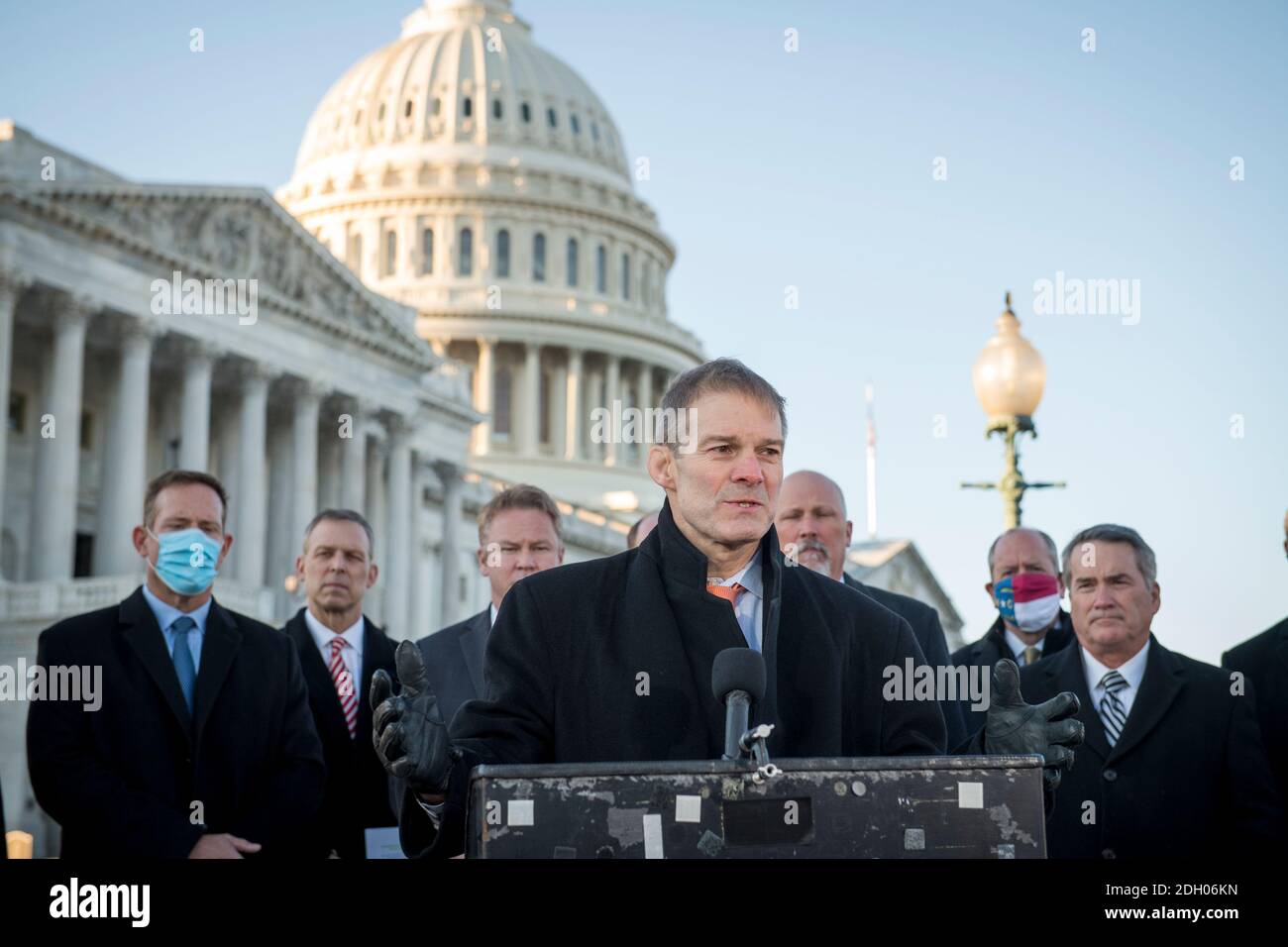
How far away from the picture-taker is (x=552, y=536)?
9.72m

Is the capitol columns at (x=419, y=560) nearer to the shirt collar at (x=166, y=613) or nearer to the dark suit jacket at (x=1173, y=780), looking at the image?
the shirt collar at (x=166, y=613)

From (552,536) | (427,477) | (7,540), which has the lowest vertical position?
(552,536)

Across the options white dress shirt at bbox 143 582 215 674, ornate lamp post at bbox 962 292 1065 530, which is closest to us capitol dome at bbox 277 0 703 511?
ornate lamp post at bbox 962 292 1065 530

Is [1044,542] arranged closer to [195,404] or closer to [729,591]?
[729,591]

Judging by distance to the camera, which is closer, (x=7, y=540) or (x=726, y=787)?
(x=726, y=787)

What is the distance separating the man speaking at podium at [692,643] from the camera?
519 cm

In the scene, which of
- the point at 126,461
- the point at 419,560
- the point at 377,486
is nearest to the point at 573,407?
the point at 377,486

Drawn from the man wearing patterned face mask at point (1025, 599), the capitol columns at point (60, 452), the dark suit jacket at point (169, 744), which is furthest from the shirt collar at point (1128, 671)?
the capitol columns at point (60, 452)

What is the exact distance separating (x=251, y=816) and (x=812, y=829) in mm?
5253

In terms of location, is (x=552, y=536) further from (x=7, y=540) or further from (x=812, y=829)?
(x=7, y=540)

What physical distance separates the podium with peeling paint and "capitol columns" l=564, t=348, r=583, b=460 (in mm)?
100147

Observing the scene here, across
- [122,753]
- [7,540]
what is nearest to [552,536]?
[122,753]

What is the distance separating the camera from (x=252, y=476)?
54812 mm

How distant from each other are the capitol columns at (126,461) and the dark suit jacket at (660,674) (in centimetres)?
4438
